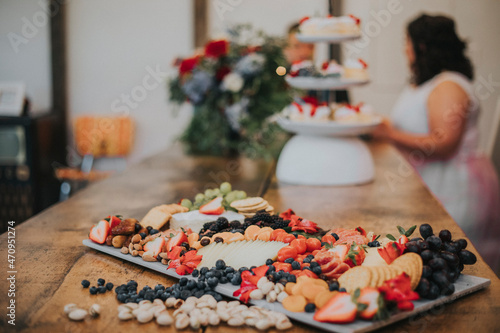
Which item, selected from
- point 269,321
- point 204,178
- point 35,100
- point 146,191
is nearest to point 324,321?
point 269,321

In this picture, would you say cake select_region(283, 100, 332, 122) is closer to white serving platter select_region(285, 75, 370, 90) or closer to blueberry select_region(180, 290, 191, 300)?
white serving platter select_region(285, 75, 370, 90)

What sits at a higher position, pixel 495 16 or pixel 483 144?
pixel 495 16

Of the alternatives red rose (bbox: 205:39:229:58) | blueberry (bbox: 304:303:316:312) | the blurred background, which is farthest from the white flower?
the blurred background

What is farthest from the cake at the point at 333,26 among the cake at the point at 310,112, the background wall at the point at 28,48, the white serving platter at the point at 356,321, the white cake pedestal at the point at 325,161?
the background wall at the point at 28,48

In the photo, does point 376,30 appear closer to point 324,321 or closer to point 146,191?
point 146,191

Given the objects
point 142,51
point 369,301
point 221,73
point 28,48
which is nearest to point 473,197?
point 221,73

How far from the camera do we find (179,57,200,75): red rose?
116 inches

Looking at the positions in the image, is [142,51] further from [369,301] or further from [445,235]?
[369,301]

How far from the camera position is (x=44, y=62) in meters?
5.27

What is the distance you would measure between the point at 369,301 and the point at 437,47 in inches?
99.7

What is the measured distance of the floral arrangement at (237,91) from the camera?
113 inches

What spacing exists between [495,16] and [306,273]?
14.9 ft

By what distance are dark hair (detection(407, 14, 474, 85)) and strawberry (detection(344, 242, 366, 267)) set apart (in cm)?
223

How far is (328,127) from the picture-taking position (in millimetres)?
2193
